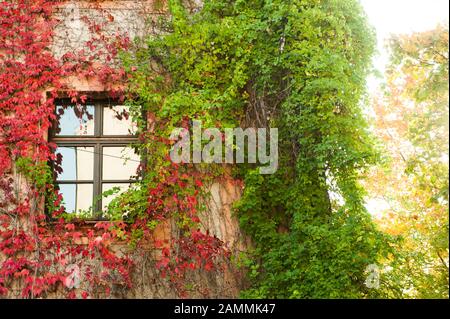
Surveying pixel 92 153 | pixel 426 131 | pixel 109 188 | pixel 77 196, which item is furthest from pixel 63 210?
pixel 426 131

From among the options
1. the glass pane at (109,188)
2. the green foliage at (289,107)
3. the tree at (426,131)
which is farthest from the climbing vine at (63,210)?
the tree at (426,131)

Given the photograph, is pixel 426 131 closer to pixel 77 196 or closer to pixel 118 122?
pixel 118 122

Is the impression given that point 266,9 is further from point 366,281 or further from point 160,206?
point 366,281

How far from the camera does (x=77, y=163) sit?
241 inches

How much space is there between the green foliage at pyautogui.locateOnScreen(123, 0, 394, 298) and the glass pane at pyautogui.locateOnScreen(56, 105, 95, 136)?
0.63 metres

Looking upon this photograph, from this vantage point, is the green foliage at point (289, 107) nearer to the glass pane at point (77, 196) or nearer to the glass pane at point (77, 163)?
the glass pane at point (77, 163)

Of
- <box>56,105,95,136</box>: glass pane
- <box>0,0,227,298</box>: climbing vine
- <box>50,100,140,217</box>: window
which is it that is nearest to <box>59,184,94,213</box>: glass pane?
<box>50,100,140,217</box>: window

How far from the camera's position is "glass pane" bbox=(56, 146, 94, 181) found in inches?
241

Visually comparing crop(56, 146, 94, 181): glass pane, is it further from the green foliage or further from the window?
the green foliage

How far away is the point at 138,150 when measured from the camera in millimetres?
6113

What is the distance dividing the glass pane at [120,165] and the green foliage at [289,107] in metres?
0.53

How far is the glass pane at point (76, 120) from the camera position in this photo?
6.21m

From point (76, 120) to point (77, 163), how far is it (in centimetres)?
51

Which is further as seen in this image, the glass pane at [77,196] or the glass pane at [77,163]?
the glass pane at [77,163]
